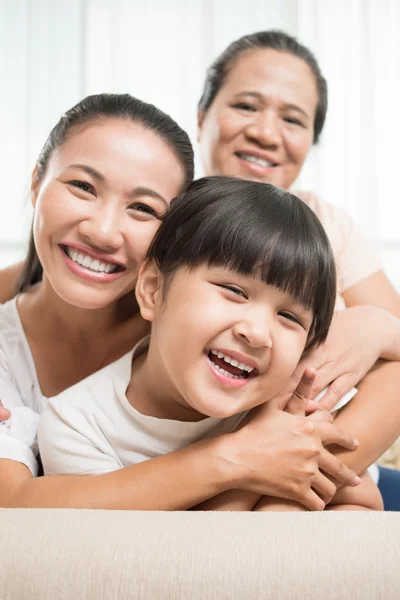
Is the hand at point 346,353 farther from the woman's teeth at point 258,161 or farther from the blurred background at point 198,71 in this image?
the blurred background at point 198,71

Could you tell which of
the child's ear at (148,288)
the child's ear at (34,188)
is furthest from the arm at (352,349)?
the child's ear at (34,188)

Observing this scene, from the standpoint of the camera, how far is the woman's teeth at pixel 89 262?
1.36 m

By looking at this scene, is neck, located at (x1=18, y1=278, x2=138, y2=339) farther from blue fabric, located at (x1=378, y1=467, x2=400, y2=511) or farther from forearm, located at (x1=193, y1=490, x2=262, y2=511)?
blue fabric, located at (x1=378, y1=467, x2=400, y2=511)

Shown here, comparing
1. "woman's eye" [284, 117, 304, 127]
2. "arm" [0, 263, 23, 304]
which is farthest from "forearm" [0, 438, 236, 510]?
"woman's eye" [284, 117, 304, 127]

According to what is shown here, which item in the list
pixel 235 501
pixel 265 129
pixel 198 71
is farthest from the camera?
pixel 198 71

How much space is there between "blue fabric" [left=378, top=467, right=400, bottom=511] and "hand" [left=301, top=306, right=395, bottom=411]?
1.73ft

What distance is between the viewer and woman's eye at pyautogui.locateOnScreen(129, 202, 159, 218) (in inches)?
53.1

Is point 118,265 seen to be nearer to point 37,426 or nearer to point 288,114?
point 37,426

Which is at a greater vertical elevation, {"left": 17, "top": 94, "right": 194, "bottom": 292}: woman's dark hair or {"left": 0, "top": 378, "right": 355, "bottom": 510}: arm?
{"left": 17, "top": 94, "right": 194, "bottom": 292}: woman's dark hair

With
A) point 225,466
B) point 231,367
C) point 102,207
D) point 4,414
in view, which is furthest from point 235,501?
point 102,207

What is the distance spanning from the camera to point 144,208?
53.5 inches

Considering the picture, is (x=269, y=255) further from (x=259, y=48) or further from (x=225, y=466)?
(x=259, y=48)

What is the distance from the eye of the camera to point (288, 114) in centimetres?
181

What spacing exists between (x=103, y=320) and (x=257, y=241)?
1.91ft
